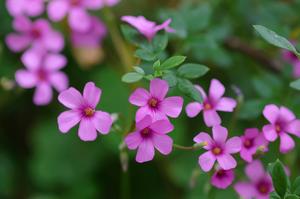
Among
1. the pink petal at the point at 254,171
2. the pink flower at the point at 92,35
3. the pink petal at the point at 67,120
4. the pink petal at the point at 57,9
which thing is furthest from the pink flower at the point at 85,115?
the pink flower at the point at 92,35

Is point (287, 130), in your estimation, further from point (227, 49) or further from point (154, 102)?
point (227, 49)

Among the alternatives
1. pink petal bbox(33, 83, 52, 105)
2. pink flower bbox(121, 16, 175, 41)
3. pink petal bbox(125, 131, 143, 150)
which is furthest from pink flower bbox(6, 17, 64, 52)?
pink petal bbox(125, 131, 143, 150)

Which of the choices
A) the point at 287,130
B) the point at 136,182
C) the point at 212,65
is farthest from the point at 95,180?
the point at 287,130

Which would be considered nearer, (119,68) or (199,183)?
(199,183)

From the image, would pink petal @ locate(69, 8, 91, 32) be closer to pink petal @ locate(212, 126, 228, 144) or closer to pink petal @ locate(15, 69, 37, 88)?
pink petal @ locate(15, 69, 37, 88)

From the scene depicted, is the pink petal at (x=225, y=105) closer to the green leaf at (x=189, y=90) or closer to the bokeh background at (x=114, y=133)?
the green leaf at (x=189, y=90)

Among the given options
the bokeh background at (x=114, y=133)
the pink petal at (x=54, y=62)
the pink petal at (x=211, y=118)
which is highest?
the pink petal at (x=211, y=118)
